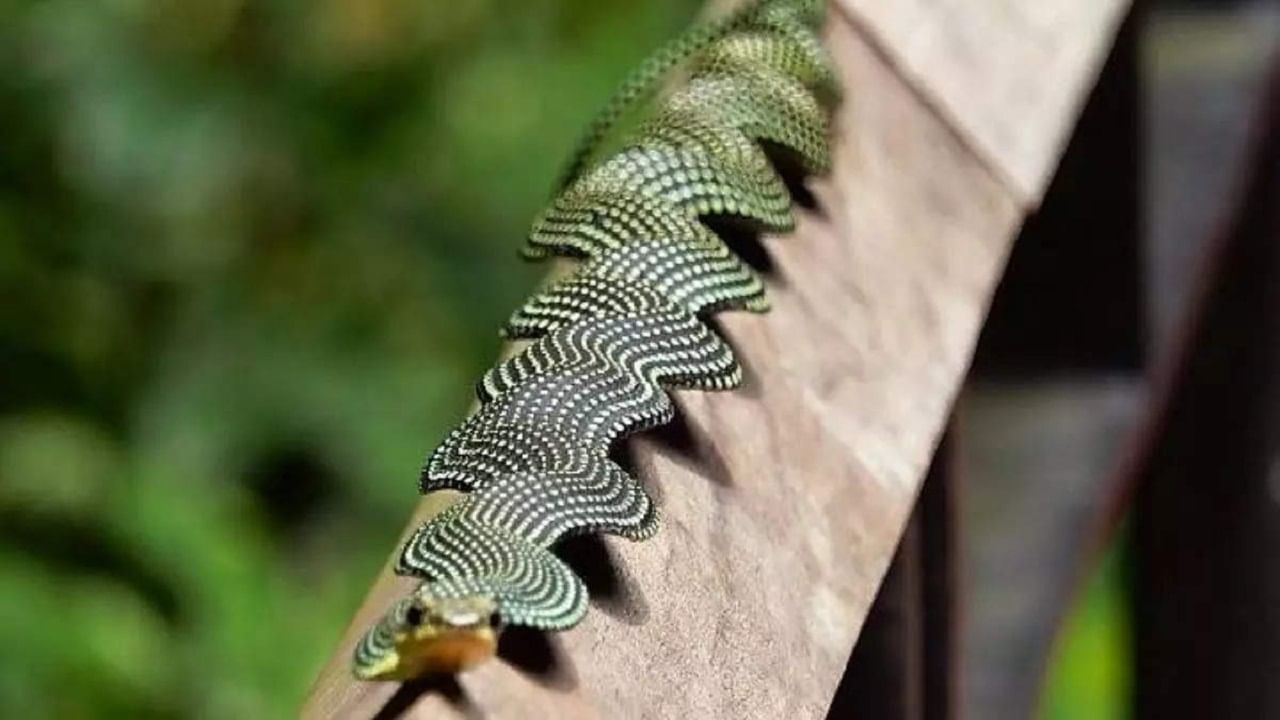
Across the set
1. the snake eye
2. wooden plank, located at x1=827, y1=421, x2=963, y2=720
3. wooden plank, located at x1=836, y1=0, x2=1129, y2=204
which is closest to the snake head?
the snake eye

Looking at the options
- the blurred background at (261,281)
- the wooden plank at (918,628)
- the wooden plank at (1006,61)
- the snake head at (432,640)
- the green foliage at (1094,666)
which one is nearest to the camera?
the snake head at (432,640)

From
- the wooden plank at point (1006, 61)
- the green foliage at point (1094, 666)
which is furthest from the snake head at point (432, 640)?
the green foliage at point (1094, 666)

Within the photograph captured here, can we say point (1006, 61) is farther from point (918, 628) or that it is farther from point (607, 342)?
point (607, 342)

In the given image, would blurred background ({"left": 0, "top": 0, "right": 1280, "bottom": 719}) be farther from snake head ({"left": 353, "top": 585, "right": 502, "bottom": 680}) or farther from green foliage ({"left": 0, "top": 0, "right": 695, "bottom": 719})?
snake head ({"left": 353, "top": 585, "right": 502, "bottom": 680})

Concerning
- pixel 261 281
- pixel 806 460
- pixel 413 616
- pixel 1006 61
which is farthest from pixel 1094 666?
pixel 413 616

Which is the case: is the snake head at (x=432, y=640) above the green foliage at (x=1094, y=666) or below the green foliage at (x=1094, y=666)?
above

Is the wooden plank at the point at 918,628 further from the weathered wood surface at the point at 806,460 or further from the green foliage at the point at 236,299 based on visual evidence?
the green foliage at the point at 236,299
